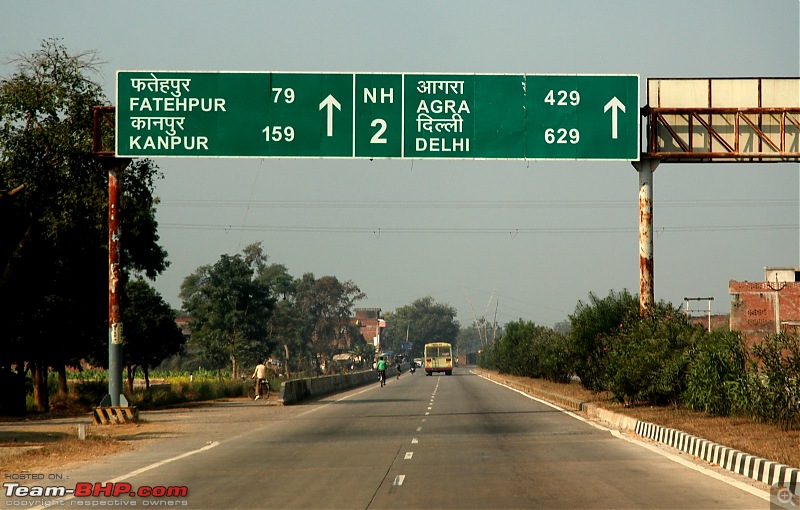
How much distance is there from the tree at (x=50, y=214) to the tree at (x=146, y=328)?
598 inches

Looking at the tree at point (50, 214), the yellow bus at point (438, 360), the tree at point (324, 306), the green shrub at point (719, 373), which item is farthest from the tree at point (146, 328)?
the tree at point (324, 306)

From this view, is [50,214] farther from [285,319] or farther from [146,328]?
[285,319]

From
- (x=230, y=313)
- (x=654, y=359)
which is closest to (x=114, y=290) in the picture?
(x=654, y=359)

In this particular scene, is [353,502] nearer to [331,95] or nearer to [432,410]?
[331,95]

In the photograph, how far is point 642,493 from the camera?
13242 mm

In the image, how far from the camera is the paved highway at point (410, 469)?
41.9 ft

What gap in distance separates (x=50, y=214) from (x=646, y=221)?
18.5 metres

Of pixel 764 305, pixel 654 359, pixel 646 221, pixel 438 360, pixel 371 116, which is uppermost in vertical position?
pixel 371 116

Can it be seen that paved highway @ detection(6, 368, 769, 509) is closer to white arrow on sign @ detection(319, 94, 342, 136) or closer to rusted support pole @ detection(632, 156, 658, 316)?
rusted support pole @ detection(632, 156, 658, 316)

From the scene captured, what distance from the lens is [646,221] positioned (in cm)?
3083

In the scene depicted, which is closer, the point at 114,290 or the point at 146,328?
the point at 114,290

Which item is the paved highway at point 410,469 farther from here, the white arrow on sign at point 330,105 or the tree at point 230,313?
the tree at point 230,313

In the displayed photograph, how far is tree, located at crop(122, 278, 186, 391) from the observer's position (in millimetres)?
58781

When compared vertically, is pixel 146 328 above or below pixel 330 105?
below
